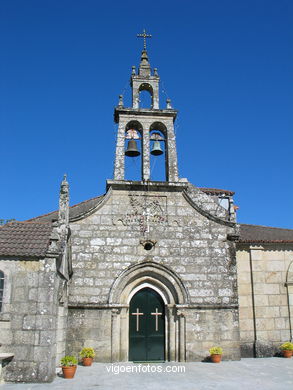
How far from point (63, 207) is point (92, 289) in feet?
9.25

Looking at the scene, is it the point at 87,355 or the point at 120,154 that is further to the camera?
the point at 120,154

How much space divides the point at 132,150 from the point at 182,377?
7.52 meters

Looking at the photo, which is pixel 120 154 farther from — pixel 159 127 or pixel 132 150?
pixel 159 127

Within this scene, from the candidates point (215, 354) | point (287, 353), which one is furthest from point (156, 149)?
point (287, 353)

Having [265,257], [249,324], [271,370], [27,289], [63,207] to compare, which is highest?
[63,207]

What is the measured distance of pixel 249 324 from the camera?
14.1 metres

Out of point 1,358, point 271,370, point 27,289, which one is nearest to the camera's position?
point 1,358

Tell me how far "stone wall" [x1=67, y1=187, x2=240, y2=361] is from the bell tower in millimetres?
931

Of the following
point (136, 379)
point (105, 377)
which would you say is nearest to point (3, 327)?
point (105, 377)

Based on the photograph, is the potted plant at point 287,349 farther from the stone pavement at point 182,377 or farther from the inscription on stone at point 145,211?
the inscription on stone at point 145,211

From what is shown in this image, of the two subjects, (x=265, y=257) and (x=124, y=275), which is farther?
(x=265, y=257)

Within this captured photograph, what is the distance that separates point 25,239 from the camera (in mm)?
10297

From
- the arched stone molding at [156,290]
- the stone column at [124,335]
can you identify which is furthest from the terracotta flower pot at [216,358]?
the stone column at [124,335]

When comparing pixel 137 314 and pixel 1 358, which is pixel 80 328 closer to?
pixel 137 314
